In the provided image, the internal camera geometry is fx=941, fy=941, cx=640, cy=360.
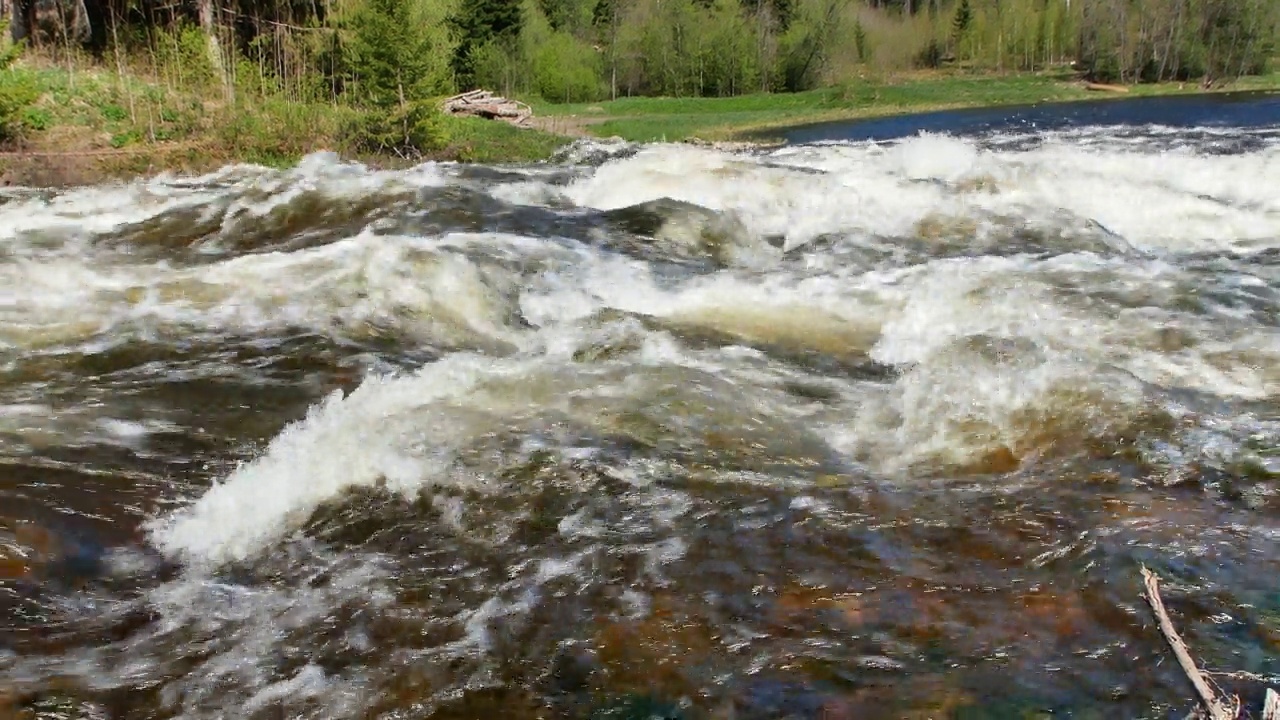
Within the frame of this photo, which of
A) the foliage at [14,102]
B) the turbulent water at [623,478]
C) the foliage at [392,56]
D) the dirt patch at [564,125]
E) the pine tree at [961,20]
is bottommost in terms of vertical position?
the turbulent water at [623,478]

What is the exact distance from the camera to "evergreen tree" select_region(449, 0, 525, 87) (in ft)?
156

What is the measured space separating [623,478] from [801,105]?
51.1 meters

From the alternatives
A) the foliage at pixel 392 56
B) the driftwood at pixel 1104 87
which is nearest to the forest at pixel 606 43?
the foliage at pixel 392 56

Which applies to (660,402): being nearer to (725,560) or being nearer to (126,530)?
(725,560)

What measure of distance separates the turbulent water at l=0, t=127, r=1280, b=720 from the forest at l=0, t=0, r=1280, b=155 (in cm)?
1046

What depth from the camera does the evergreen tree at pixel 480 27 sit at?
47469 millimetres

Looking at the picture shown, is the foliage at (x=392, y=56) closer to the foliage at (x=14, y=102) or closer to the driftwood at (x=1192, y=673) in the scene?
the foliage at (x=14, y=102)

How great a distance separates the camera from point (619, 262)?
31.7 feet

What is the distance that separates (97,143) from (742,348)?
13996 mm

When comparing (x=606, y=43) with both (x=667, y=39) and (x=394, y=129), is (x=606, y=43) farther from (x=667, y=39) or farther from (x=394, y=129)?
(x=394, y=129)

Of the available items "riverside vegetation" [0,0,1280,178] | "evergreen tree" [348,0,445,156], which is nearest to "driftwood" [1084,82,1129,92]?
"riverside vegetation" [0,0,1280,178]

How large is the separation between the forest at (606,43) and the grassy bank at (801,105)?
3.80 m

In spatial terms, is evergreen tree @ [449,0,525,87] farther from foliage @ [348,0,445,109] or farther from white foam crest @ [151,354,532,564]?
white foam crest @ [151,354,532,564]

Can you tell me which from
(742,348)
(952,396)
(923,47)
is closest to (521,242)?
(742,348)
